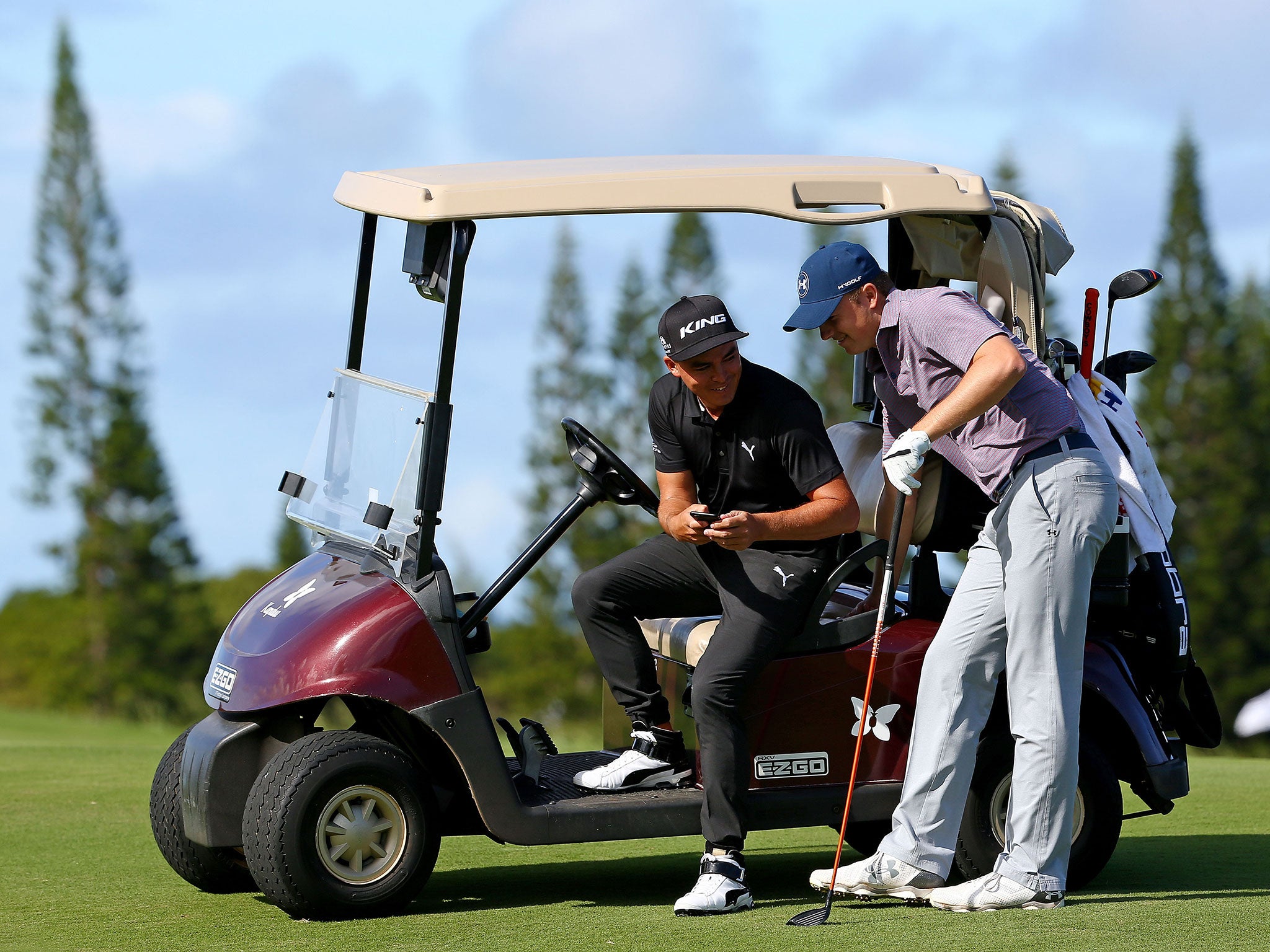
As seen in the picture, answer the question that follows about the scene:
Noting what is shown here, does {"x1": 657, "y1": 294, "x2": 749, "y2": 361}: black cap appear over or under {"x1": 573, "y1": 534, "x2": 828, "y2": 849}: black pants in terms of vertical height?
over

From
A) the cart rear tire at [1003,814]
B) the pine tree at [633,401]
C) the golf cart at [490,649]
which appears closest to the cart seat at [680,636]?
the golf cart at [490,649]

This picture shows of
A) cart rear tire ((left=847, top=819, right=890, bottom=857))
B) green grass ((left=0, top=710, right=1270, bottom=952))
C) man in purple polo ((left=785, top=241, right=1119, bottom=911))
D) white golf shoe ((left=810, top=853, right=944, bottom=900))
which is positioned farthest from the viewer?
cart rear tire ((left=847, top=819, right=890, bottom=857))

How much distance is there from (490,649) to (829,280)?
4.76ft

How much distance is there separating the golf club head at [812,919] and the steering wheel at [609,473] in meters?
1.23

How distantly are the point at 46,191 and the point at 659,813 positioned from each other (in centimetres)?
4088

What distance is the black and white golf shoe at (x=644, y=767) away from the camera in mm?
4949

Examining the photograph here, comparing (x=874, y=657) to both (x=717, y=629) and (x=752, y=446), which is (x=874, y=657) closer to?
(x=717, y=629)

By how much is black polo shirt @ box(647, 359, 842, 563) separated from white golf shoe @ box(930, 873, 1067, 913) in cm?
103

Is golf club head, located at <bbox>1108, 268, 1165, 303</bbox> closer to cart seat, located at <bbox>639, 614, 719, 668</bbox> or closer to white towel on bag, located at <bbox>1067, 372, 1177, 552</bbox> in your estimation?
white towel on bag, located at <bbox>1067, 372, 1177, 552</bbox>

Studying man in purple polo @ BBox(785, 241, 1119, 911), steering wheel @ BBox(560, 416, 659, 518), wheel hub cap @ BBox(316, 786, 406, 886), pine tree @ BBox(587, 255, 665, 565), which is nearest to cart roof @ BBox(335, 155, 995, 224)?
man in purple polo @ BBox(785, 241, 1119, 911)

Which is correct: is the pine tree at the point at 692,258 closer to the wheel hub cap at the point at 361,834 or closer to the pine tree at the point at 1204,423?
the pine tree at the point at 1204,423

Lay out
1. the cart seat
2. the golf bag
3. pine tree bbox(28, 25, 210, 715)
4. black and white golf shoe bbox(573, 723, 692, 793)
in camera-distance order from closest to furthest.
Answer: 1. black and white golf shoe bbox(573, 723, 692, 793)
2. the cart seat
3. the golf bag
4. pine tree bbox(28, 25, 210, 715)

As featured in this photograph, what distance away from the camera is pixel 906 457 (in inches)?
177

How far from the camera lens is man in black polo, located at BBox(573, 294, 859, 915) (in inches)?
187
